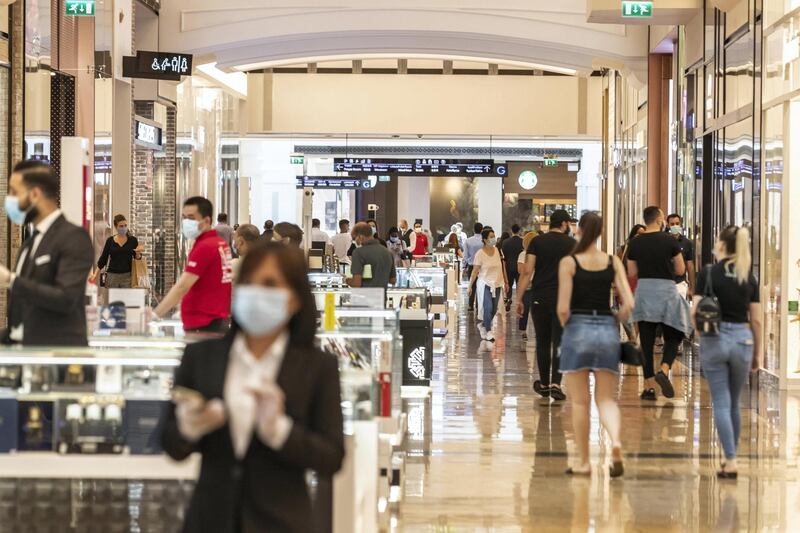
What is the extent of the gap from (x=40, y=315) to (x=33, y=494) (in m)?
1.05

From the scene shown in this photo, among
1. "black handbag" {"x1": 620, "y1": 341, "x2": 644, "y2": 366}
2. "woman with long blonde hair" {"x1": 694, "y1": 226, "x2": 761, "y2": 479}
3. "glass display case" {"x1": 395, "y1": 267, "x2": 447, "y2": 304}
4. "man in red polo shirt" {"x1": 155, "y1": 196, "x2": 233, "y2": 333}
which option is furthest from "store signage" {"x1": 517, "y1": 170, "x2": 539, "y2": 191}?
"black handbag" {"x1": 620, "y1": 341, "x2": 644, "y2": 366}

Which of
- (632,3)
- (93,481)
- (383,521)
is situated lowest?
(383,521)

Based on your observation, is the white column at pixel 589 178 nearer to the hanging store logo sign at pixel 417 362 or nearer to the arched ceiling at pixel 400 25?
the arched ceiling at pixel 400 25

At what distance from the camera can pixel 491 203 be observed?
4631cm

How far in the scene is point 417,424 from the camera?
10625 mm

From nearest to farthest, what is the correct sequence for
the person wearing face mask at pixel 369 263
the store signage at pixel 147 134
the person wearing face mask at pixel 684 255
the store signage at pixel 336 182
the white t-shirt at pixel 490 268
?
the person wearing face mask at pixel 369 263 → the person wearing face mask at pixel 684 255 → the white t-shirt at pixel 490 268 → the store signage at pixel 147 134 → the store signage at pixel 336 182

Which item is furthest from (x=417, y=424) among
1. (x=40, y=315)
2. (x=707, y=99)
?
(x=707, y=99)

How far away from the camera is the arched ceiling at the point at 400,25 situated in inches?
855

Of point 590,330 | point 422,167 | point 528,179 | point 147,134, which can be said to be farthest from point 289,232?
point 528,179

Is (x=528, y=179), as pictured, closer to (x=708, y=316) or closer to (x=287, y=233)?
(x=287, y=233)

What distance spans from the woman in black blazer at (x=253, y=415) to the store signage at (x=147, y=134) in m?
19.4

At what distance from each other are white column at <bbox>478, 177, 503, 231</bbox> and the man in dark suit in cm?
4036

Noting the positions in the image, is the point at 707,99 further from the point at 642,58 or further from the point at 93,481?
the point at 93,481

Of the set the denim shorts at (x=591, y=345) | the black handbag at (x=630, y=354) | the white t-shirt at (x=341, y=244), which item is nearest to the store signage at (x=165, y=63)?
the white t-shirt at (x=341, y=244)
